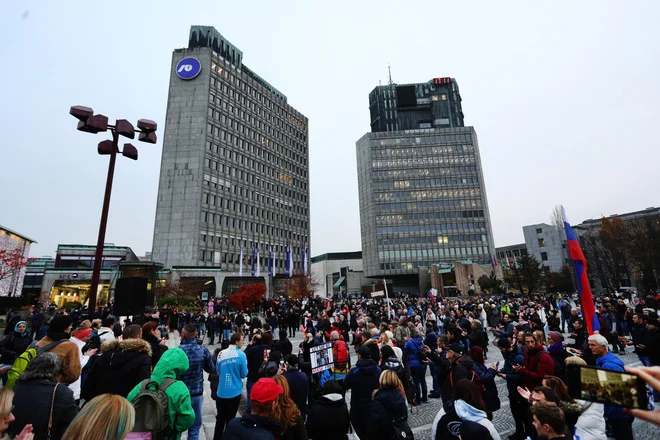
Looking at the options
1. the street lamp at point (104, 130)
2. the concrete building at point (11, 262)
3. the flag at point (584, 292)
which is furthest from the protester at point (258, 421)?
the concrete building at point (11, 262)

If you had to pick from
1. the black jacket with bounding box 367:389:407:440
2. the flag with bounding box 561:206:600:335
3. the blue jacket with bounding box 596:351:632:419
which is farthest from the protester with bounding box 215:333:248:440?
the flag with bounding box 561:206:600:335

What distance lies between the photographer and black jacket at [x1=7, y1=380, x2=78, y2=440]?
328 cm

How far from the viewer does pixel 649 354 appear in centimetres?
833

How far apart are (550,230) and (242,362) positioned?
A: 100m

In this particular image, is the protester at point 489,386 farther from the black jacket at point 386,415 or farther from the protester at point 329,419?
the protester at point 329,419

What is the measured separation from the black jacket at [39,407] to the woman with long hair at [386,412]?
148 inches

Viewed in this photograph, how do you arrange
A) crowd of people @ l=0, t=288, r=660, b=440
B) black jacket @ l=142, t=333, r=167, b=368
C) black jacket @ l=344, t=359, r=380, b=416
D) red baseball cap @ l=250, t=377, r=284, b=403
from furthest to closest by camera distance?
black jacket @ l=142, t=333, r=167, b=368
black jacket @ l=344, t=359, r=380, b=416
red baseball cap @ l=250, t=377, r=284, b=403
crowd of people @ l=0, t=288, r=660, b=440

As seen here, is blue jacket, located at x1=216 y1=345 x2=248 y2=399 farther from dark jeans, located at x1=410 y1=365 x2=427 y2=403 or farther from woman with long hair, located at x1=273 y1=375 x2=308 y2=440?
dark jeans, located at x1=410 y1=365 x2=427 y2=403

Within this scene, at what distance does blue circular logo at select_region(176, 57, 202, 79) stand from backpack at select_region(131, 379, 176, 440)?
3065 inches

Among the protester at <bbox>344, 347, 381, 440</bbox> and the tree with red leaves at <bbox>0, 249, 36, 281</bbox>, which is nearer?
the protester at <bbox>344, 347, 381, 440</bbox>

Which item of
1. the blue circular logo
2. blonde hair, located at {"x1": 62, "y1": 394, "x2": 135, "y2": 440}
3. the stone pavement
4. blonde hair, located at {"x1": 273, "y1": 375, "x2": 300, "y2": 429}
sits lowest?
the stone pavement

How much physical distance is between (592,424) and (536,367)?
6.16 feet

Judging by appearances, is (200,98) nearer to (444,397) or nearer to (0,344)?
(0,344)

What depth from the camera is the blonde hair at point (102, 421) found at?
6.53ft
